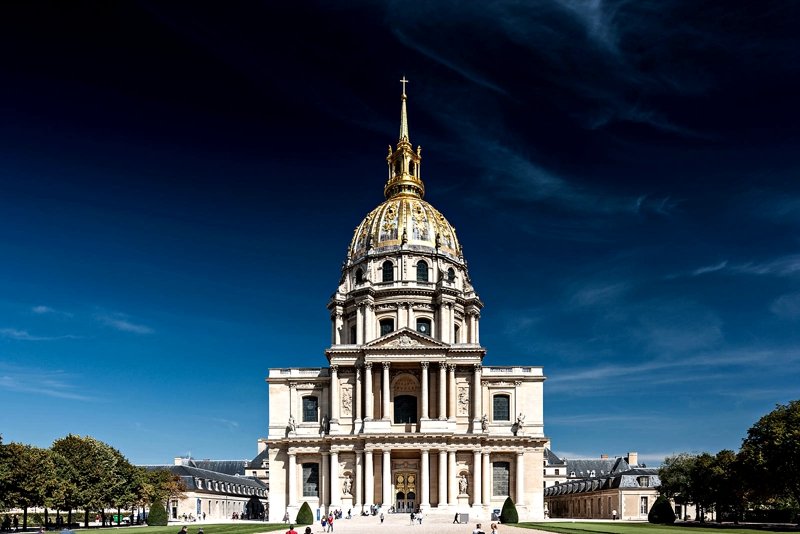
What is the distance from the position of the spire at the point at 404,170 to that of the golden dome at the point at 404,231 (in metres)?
2.57

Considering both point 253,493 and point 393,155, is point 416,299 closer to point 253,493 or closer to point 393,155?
point 393,155

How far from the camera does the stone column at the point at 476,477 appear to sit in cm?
8462

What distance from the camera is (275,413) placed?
90938 millimetres

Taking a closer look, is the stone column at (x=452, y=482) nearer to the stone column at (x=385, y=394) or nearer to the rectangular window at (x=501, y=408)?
the stone column at (x=385, y=394)

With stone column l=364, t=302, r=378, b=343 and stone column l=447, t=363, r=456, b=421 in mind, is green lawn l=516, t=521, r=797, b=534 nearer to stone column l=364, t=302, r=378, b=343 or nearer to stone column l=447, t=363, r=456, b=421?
stone column l=447, t=363, r=456, b=421

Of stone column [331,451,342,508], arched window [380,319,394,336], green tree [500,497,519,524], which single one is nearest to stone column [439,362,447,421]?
stone column [331,451,342,508]

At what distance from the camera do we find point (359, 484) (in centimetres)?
8425

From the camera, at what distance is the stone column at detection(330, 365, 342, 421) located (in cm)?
8800

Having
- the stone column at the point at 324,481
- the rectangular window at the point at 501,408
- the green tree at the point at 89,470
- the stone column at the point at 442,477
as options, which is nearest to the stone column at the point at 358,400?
the stone column at the point at 324,481

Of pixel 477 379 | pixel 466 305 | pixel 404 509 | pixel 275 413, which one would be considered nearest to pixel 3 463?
pixel 275 413

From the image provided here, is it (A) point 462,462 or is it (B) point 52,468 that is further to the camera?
(A) point 462,462

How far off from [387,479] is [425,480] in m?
3.83

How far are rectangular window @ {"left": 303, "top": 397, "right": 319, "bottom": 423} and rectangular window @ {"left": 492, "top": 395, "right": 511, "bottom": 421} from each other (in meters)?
19.5

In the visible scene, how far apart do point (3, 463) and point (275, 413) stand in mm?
Answer: 33061
